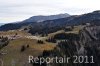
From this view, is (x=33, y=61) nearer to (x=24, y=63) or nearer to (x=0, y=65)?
(x=24, y=63)

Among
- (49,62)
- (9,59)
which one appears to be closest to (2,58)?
(9,59)

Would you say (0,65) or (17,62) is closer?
(0,65)

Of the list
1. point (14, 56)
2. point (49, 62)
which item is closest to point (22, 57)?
point (14, 56)

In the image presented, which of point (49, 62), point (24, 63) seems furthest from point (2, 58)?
point (49, 62)

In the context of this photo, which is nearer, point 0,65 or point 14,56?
point 0,65

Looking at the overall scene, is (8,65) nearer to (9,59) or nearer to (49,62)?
(9,59)

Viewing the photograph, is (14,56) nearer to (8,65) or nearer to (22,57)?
(22,57)

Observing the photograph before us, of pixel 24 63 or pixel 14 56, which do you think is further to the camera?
pixel 14 56
